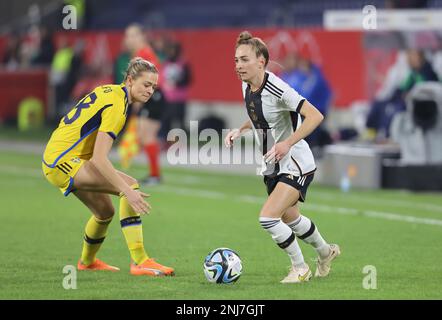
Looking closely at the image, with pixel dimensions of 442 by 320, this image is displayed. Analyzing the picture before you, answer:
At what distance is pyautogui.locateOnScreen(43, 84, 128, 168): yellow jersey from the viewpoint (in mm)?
8867

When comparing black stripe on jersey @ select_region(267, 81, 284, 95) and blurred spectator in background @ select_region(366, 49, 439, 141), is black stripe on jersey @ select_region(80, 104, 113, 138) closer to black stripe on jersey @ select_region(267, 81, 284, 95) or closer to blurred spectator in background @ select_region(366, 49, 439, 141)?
black stripe on jersey @ select_region(267, 81, 284, 95)

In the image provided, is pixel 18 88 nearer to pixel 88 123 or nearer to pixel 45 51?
pixel 45 51

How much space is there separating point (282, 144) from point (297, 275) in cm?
109

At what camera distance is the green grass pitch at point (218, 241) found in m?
8.53

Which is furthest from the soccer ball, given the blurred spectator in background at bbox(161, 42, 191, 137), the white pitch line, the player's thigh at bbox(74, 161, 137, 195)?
the blurred spectator in background at bbox(161, 42, 191, 137)

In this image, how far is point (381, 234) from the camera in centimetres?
1227

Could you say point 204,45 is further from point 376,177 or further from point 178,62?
point 376,177

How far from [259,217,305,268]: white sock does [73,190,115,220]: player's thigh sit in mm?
1433

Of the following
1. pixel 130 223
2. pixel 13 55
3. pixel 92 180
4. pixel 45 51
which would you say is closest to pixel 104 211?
pixel 130 223

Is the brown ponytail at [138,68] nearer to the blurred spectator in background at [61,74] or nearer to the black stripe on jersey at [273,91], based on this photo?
the black stripe on jersey at [273,91]

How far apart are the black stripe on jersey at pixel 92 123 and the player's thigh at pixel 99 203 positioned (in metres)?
0.57

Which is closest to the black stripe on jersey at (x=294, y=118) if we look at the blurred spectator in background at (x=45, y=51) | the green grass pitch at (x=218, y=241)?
the green grass pitch at (x=218, y=241)

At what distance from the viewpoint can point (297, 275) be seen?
887 cm

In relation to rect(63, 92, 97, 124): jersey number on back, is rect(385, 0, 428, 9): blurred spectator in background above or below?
above
